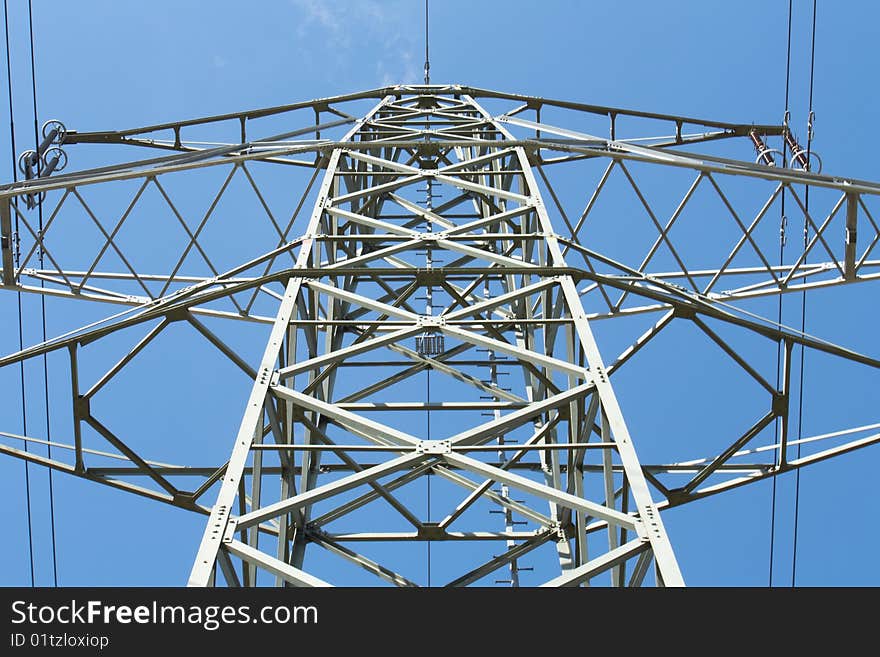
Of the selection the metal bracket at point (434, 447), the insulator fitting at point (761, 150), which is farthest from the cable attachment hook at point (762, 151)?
the metal bracket at point (434, 447)

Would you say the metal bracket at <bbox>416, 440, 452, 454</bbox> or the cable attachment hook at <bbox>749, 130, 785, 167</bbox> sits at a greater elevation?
the cable attachment hook at <bbox>749, 130, 785, 167</bbox>

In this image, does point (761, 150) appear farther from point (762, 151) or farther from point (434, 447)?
point (434, 447)

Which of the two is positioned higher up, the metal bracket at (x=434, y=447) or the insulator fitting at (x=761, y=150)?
the insulator fitting at (x=761, y=150)

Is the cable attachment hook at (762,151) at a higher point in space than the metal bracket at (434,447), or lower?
higher

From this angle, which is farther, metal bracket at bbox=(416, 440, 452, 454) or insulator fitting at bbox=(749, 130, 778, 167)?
insulator fitting at bbox=(749, 130, 778, 167)

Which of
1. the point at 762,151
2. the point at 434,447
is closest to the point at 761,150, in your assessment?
the point at 762,151

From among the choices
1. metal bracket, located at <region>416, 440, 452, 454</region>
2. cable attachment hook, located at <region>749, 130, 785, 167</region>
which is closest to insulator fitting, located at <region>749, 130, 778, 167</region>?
cable attachment hook, located at <region>749, 130, 785, 167</region>

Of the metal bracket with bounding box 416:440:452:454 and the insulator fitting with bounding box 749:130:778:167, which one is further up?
the insulator fitting with bounding box 749:130:778:167

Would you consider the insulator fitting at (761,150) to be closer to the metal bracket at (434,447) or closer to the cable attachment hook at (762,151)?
→ the cable attachment hook at (762,151)

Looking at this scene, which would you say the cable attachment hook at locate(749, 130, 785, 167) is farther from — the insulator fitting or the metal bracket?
the metal bracket

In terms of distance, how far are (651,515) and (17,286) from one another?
13.1m

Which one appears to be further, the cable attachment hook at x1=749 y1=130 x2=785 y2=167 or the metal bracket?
the cable attachment hook at x1=749 y1=130 x2=785 y2=167

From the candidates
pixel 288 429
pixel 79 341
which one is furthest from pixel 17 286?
pixel 288 429

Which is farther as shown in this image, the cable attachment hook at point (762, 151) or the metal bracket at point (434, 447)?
the cable attachment hook at point (762, 151)
